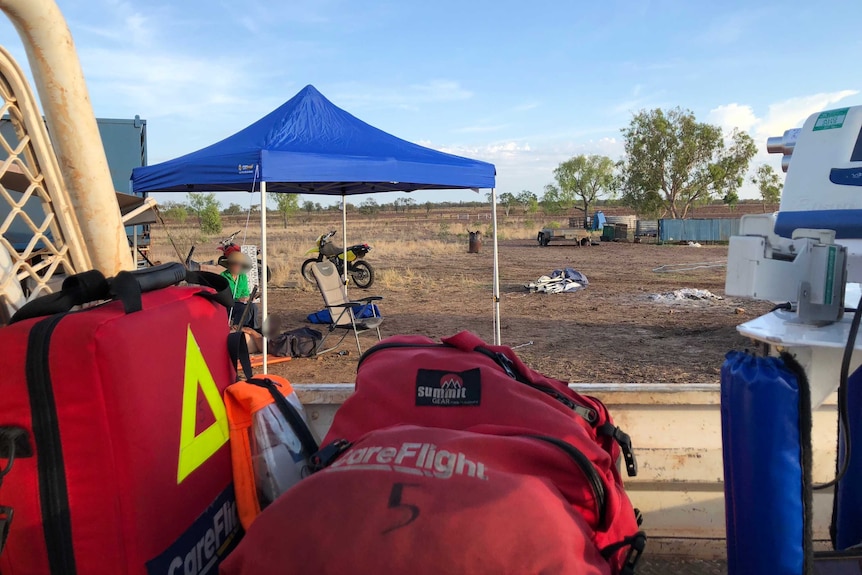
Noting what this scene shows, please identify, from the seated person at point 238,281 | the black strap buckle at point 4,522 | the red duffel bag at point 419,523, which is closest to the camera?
the red duffel bag at point 419,523

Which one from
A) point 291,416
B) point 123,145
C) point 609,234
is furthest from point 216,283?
point 609,234

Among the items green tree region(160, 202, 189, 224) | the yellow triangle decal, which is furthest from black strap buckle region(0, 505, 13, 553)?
green tree region(160, 202, 189, 224)

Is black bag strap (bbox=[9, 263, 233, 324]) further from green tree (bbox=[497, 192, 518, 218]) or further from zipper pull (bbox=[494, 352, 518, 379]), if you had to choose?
green tree (bbox=[497, 192, 518, 218])

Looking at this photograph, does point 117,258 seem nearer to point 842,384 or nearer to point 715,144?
point 842,384

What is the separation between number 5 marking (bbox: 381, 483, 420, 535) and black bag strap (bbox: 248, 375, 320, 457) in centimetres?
80

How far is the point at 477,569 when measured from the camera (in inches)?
40.6

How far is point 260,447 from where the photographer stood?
69.6 inches

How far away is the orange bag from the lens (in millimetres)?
1725

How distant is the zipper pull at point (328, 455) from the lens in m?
1.48

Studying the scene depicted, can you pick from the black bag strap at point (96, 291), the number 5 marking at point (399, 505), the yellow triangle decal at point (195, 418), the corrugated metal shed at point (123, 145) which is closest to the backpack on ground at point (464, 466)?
the number 5 marking at point (399, 505)

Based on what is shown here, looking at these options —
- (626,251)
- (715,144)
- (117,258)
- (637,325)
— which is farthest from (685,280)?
(715,144)

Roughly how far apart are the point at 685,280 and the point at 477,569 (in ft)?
45.5

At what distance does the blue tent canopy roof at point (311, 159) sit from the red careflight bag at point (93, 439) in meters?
4.02

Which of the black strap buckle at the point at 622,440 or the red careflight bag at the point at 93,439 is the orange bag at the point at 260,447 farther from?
the black strap buckle at the point at 622,440
